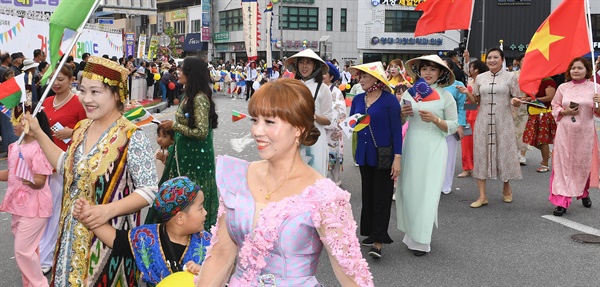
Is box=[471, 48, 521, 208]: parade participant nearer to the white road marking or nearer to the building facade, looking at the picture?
the white road marking

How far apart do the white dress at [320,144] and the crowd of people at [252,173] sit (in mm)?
14

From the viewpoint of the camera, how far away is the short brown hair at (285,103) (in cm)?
243

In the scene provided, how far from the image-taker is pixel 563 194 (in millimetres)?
7680

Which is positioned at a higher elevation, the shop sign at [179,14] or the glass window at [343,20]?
the shop sign at [179,14]

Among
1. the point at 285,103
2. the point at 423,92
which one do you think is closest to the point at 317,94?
the point at 423,92

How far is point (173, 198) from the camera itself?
338 cm

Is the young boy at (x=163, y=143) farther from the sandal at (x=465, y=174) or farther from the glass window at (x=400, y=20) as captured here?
the glass window at (x=400, y=20)

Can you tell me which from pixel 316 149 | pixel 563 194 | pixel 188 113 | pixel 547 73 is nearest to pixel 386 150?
pixel 316 149

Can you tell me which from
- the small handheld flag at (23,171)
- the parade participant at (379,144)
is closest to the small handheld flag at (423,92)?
the parade participant at (379,144)

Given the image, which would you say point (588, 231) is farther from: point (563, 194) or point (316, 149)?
point (316, 149)

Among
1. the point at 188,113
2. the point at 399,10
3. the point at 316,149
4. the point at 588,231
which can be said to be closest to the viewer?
the point at 188,113

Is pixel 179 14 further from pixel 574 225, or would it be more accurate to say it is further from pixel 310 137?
pixel 310 137

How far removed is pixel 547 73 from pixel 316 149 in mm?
2760

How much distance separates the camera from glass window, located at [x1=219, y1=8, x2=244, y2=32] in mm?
64312
